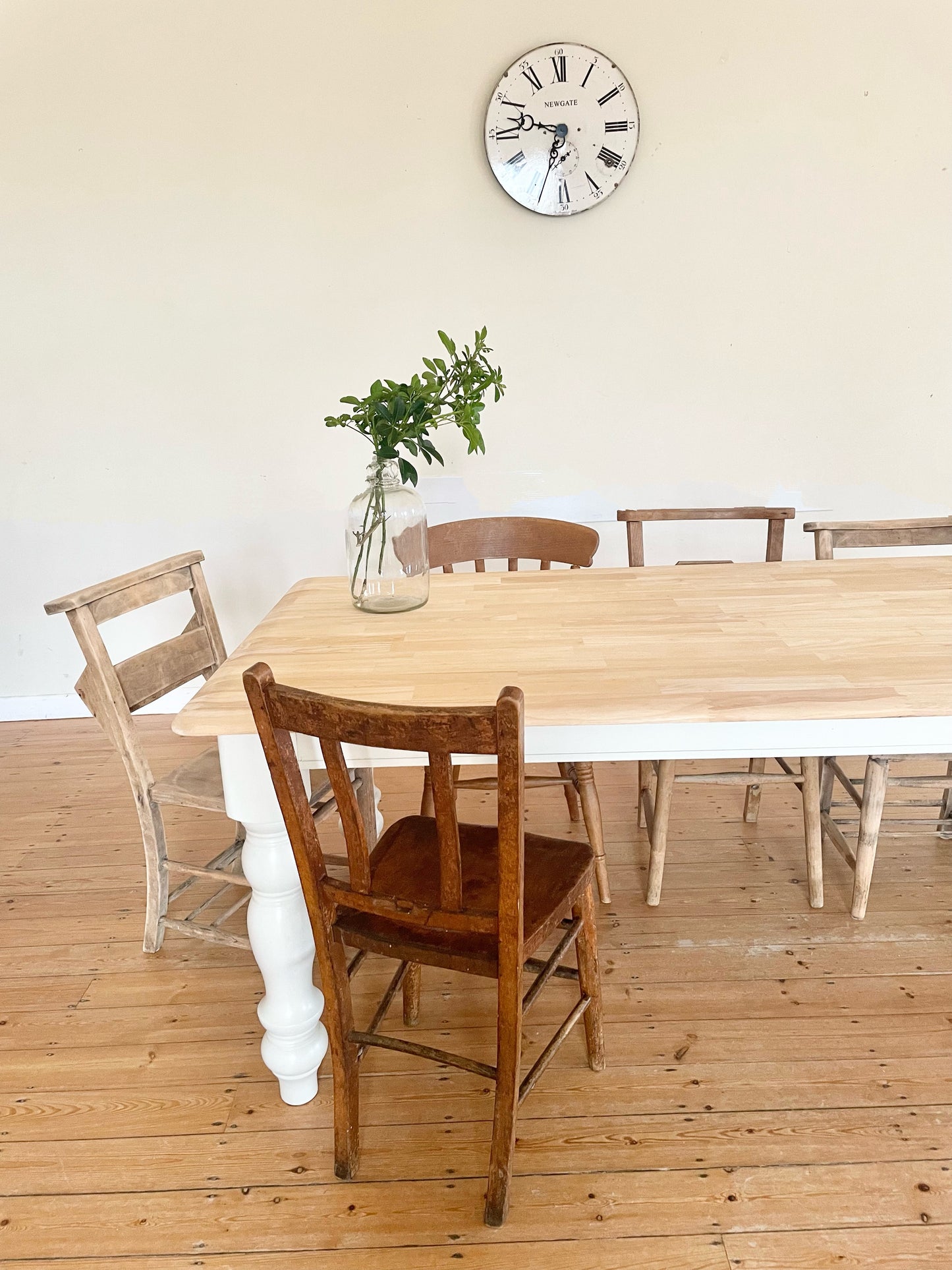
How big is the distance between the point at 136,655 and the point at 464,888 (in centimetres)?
99

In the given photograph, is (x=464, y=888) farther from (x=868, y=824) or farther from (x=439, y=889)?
(x=868, y=824)

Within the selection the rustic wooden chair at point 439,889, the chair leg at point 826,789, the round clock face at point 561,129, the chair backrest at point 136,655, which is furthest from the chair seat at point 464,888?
the round clock face at point 561,129

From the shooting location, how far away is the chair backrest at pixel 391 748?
1023mm

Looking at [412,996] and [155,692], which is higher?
[155,692]

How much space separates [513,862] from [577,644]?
56cm

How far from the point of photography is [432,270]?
307cm

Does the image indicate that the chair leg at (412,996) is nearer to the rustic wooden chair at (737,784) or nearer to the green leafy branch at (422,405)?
the rustic wooden chair at (737,784)

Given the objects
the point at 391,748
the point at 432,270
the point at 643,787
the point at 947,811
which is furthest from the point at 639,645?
the point at 432,270

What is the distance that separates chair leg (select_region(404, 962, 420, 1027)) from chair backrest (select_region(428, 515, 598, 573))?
3.53 feet

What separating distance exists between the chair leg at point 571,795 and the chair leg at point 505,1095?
91cm

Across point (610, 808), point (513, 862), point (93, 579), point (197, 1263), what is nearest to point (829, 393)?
point (610, 808)

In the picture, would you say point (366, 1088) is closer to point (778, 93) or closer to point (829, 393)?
point (829, 393)

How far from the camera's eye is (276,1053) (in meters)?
1.54

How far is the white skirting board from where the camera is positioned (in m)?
3.49
